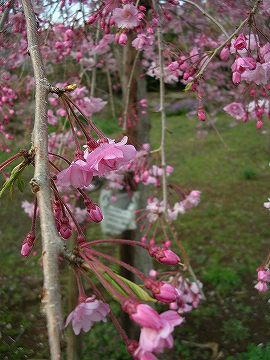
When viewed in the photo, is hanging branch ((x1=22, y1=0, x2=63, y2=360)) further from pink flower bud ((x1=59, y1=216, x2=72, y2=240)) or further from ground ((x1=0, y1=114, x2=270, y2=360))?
ground ((x1=0, y1=114, x2=270, y2=360))

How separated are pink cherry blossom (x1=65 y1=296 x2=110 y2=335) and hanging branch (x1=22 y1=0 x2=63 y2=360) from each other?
227 mm

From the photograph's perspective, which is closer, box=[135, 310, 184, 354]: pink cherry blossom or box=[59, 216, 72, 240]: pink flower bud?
box=[135, 310, 184, 354]: pink cherry blossom

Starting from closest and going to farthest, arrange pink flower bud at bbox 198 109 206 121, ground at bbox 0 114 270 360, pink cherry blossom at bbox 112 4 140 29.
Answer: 1. pink flower bud at bbox 198 109 206 121
2. pink cherry blossom at bbox 112 4 140 29
3. ground at bbox 0 114 270 360

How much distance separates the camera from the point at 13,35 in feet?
7.75

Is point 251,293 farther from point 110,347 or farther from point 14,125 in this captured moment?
point 14,125

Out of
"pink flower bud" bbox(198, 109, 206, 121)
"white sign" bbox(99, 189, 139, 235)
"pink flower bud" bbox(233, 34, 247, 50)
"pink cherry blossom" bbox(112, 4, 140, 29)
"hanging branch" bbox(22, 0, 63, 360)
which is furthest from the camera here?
"white sign" bbox(99, 189, 139, 235)

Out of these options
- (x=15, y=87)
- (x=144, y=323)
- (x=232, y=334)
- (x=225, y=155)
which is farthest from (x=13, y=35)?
(x=225, y=155)

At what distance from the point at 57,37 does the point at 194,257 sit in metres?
3.18

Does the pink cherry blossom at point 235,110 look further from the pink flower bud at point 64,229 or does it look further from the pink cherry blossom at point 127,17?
the pink flower bud at point 64,229

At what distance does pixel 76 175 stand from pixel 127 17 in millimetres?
1120

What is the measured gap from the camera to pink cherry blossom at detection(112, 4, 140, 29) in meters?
1.94

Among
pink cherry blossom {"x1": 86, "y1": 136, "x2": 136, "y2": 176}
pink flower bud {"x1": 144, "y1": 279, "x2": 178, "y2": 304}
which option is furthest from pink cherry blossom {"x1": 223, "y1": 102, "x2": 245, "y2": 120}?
pink flower bud {"x1": 144, "y1": 279, "x2": 178, "y2": 304}

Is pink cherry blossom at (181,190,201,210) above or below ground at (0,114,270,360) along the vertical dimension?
above

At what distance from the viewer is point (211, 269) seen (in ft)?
16.7
